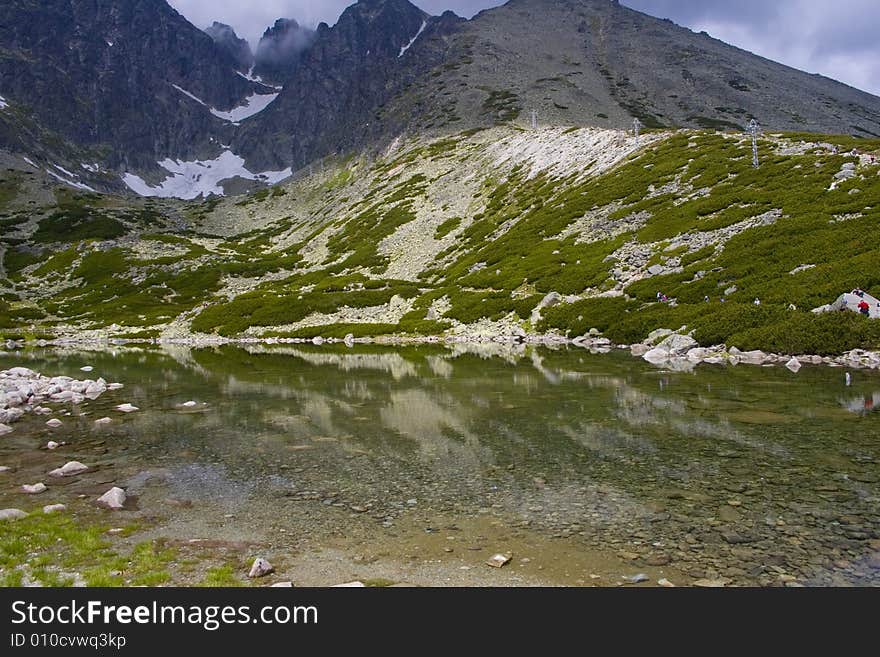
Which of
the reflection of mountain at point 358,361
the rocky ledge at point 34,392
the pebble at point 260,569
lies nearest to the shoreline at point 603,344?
the reflection of mountain at point 358,361

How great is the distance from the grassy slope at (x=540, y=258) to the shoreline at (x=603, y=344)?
Answer: 35.5 inches

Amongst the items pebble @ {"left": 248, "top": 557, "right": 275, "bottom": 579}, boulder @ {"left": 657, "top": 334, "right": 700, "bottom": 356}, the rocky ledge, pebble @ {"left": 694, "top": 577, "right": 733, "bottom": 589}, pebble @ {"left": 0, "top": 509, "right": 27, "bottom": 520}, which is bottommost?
the rocky ledge

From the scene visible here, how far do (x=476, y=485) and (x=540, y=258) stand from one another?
4797cm

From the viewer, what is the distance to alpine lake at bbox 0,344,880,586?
8859 millimetres

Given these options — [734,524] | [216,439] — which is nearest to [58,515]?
[216,439]

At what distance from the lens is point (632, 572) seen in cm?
839

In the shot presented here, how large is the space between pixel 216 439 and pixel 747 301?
31.3 meters

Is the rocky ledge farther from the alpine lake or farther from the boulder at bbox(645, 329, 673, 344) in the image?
the boulder at bbox(645, 329, 673, 344)

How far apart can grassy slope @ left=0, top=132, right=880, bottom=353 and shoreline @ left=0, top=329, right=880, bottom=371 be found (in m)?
0.90

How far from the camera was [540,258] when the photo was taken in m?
58.6

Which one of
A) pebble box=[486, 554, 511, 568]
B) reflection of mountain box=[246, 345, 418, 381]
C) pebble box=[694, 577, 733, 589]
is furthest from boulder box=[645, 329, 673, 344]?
pebble box=[486, 554, 511, 568]

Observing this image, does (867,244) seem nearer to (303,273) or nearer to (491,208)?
(491,208)

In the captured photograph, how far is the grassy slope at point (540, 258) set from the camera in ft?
116
